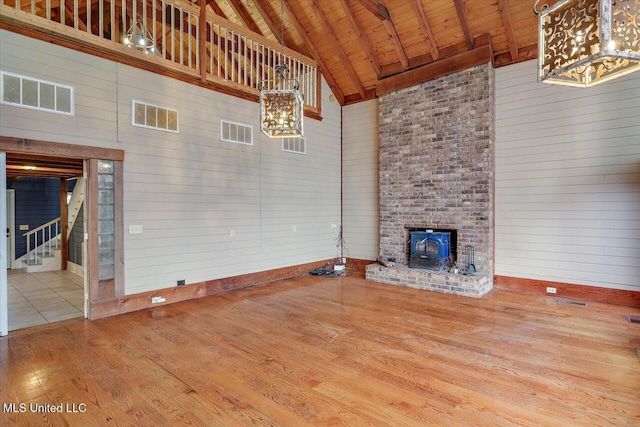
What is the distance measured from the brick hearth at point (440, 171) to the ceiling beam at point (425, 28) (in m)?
0.51

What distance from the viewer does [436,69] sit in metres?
6.47

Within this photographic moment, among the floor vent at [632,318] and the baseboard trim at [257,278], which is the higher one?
the baseboard trim at [257,278]

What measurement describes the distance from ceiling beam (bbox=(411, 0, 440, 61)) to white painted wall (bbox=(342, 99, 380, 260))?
171 cm

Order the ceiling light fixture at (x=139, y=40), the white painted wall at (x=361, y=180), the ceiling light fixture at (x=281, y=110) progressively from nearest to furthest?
the ceiling light fixture at (x=281, y=110), the ceiling light fixture at (x=139, y=40), the white painted wall at (x=361, y=180)

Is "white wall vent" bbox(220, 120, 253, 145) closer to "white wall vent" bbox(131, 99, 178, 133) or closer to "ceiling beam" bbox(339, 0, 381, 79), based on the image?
"white wall vent" bbox(131, 99, 178, 133)

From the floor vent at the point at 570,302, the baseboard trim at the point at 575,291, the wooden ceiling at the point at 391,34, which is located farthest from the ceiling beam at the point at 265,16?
the floor vent at the point at 570,302

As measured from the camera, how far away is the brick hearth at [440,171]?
596 centimetres

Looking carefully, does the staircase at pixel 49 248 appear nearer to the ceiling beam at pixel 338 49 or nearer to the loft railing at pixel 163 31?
the loft railing at pixel 163 31

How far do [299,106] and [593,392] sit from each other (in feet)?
13.0

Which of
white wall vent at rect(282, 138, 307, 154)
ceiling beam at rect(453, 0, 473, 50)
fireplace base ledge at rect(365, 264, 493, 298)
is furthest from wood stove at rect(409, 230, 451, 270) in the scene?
ceiling beam at rect(453, 0, 473, 50)

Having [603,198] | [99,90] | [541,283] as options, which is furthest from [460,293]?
[99,90]

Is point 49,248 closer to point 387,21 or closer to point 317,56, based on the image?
point 317,56

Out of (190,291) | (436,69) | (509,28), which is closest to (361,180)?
(436,69)

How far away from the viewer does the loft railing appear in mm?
4215
